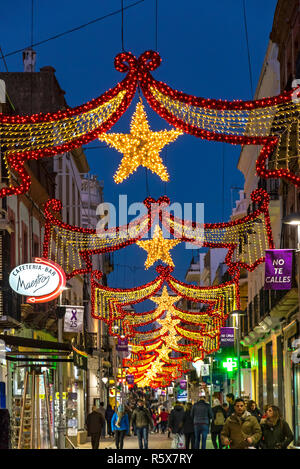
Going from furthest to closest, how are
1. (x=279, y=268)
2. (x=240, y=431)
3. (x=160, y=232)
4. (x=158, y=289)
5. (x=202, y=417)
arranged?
(x=158, y=289) < (x=160, y=232) < (x=202, y=417) < (x=279, y=268) < (x=240, y=431)

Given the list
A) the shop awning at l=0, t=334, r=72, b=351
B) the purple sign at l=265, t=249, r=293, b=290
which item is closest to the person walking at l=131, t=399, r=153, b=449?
the purple sign at l=265, t=249, r=293, b=290

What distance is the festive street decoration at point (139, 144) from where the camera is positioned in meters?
15.7

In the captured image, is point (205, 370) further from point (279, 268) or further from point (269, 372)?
point (279, 268)

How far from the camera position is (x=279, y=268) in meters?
23.9

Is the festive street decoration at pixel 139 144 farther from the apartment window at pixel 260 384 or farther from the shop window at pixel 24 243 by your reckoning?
the apartment window at pixel 260 384

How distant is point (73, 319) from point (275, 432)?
1757 centimetres

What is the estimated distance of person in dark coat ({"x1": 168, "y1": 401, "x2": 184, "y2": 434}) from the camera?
26188mm

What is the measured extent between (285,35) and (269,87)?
5988 millimetres

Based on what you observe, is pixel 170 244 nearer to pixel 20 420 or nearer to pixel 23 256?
pixel 23 256

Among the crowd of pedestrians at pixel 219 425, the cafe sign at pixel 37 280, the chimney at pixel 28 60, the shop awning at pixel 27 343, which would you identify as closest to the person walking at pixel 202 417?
the crowd of pedestrians at pixel 219 425

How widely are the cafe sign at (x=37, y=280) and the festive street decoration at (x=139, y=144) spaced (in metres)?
6.73

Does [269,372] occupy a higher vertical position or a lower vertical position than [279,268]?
lower

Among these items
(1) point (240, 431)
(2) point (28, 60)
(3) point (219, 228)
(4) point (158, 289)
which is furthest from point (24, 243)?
(1) point (240, 431)

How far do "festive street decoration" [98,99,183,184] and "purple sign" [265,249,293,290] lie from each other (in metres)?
8.38
